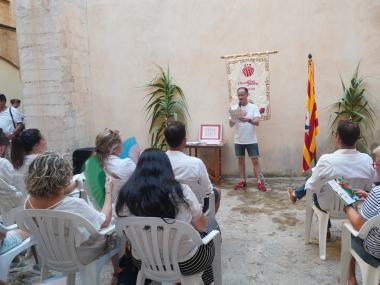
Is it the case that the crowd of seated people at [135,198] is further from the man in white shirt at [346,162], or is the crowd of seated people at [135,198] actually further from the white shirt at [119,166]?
the man in white shirt at [346,162]

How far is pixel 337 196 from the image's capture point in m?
2.86

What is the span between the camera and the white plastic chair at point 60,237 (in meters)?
2.00

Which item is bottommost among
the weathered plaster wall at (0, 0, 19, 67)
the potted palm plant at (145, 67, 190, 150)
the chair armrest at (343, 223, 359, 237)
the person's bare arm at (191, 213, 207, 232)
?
the chair armrest at (343, 223, 359, 237)

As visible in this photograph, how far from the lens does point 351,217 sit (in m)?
2.12

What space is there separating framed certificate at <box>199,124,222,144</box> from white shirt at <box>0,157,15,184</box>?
338 cm

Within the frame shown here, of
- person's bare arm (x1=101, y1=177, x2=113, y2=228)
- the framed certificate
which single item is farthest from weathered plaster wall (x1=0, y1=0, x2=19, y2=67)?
person's bare arm (x1=101, y1=177, x2=113, y2=228)

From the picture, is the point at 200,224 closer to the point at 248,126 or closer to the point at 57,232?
the point at 57,232

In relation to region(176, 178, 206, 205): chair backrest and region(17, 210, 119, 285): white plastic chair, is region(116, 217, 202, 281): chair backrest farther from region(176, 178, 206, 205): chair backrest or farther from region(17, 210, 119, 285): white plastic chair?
region(176, 178, 206, 205): chair backrest

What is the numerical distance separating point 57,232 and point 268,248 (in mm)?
1873

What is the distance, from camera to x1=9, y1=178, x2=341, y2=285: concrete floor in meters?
2.73

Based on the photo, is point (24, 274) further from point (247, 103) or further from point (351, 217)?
point (247, 103)

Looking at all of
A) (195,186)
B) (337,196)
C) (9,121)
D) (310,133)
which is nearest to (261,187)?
(310,133)

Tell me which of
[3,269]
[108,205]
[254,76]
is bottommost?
[3,269]

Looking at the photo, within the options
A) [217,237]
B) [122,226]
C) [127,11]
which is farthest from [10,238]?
[127,11]
